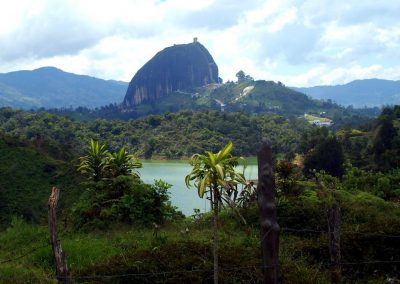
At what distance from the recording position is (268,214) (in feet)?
16.5

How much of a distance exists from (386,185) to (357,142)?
37.8m

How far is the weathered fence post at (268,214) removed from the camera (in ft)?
16.4

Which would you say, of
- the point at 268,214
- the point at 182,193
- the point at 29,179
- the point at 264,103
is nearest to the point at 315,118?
the point at 264,103

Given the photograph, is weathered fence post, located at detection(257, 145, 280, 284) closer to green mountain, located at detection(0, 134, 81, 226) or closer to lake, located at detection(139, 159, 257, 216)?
lake, located at detection(139, 159, 257, 216)

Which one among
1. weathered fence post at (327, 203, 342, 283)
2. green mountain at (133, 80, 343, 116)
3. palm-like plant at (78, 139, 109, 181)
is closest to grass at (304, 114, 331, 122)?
green mountain at (133, 80, 343, 116)

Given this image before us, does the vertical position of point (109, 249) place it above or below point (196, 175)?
below

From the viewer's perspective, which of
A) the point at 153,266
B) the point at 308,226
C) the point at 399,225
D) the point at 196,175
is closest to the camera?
the point at 196,175

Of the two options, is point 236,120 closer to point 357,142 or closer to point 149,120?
point 149,120

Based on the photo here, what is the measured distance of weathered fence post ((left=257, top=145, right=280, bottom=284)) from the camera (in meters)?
4.99

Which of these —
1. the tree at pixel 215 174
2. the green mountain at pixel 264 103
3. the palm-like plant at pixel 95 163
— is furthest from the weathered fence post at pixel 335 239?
the green mountain at pixel 264 103

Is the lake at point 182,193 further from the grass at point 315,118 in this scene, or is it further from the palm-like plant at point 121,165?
the grass at point 315,118

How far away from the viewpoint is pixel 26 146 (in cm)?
4394

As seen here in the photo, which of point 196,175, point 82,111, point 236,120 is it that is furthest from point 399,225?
point 82,111

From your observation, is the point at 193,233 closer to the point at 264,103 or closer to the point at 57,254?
the point at 57,254
